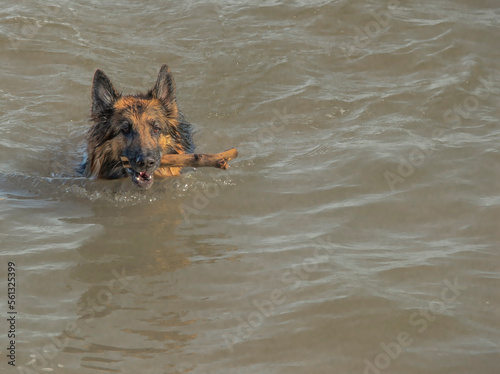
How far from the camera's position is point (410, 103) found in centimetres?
834

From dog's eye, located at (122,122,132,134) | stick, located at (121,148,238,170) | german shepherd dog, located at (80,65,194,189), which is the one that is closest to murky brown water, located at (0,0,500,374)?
german shepherd dog, located at (80,65,194,189)

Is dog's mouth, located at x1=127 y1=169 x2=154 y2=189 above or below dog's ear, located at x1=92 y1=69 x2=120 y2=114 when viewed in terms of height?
below

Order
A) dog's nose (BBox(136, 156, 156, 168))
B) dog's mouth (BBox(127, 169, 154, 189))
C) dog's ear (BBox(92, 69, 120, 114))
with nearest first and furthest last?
dog's nose (BBox(136, 156, 156, 168)) → dog's mouth (BBox(127, 169, 154, 189)) → dog's ear (BBox(92, 69, 120, 114))

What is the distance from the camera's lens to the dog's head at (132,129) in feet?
21.7

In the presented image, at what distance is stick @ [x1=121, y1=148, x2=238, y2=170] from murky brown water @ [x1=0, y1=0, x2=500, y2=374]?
449 millimetres

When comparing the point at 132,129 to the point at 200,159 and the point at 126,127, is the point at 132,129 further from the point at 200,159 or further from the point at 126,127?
the point at 200,159

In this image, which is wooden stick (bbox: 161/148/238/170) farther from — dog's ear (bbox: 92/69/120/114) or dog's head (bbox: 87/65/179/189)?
dog's ear (bbox: 92/69/120/114)

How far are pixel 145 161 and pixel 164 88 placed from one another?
1055 mm

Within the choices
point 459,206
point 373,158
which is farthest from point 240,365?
point 373,158

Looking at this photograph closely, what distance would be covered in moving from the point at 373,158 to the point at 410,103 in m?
1.59

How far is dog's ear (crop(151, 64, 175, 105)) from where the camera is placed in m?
7.03

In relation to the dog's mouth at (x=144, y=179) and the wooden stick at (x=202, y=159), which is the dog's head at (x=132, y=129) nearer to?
the dog's mouth at (x=144, y=179)

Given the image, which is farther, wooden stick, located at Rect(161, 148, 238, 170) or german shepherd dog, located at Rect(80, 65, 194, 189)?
german shepherd dog, located at Rect(80, 65, 194, 189)

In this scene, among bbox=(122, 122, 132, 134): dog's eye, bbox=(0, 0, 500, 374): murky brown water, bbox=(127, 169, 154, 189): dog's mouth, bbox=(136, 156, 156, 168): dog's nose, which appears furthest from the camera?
bbox=(122, 122, 132, 134): dog's eye
